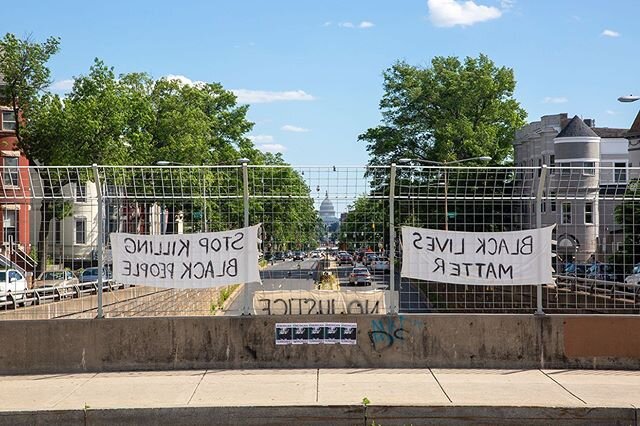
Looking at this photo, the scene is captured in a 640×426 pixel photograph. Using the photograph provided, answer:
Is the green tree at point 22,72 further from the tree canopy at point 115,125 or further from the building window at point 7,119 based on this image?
the building window at point 7,119

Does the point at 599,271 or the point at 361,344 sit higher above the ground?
the point at 599,271

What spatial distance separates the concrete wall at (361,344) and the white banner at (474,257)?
620mm

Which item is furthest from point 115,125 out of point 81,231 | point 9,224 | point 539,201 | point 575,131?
point 575,131

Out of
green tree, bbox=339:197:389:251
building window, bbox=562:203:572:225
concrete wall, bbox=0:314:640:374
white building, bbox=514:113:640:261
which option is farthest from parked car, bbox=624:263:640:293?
green tree, bbox=339:197:389:251

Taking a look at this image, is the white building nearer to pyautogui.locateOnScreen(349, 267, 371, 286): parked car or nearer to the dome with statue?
pyautogui.locateOnScreen(349, 267, 371, 286): parked car

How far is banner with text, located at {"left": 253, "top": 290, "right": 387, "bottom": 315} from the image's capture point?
463 inches

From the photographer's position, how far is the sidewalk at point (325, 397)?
9.29m

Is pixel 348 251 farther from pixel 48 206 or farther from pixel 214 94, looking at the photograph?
pixel 214 94

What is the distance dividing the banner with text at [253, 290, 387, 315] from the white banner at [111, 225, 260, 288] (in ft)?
1.66

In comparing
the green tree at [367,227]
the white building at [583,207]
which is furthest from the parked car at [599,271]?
the green tree at [367,227]

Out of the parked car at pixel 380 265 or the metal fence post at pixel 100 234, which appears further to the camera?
the parked car at pixel 380 265

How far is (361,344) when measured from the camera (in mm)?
11609

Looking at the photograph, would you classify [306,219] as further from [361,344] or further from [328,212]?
[361,344]

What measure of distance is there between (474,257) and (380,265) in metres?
1.44
